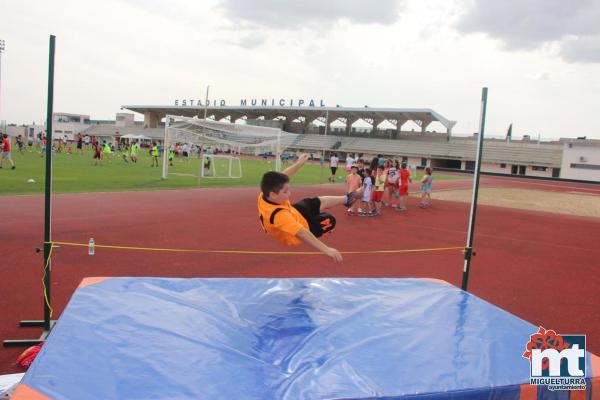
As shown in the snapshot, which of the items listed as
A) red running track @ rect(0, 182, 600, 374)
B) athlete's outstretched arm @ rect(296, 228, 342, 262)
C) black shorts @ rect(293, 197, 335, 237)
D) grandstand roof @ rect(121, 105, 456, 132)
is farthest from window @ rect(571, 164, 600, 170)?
athlete's outstretched arm @ rect(296, 228, 342, 262)

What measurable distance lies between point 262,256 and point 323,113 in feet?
158

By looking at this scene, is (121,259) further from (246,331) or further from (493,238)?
(493,238)

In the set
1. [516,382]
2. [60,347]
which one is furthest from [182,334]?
[516,382]

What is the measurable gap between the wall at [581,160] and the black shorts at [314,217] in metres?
44.8

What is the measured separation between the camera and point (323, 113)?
53.5 m

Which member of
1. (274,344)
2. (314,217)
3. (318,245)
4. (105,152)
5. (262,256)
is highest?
(105,152)

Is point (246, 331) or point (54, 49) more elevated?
point (54, 49)

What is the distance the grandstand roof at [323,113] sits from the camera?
47.8 metres

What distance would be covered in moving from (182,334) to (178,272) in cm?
→ 285

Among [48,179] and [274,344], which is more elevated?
[48,179]

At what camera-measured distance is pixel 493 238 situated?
386 inches

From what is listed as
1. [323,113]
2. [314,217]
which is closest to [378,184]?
[314,217]

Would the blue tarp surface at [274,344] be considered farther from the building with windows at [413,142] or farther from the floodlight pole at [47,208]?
the building with windows at [413,142]

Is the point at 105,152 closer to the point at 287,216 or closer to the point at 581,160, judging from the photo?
the point at 287,216
